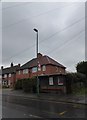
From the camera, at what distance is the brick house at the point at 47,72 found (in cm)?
2755

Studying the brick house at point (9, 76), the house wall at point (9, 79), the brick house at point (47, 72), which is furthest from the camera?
the brick house at point (9, 76)

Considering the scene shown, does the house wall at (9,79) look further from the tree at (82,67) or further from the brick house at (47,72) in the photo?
the tree at (82,67)

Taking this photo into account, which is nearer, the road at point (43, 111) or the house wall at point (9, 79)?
the road at point (43, 111)

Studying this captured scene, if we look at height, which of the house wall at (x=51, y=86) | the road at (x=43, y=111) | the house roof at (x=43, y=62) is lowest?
the road at (x=43, y=111)

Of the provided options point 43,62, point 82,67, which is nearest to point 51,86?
point 82,67

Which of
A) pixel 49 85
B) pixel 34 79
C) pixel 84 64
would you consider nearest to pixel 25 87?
pixel 34 79

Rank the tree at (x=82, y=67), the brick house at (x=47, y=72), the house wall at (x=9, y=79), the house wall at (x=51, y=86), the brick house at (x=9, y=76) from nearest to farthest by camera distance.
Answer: the house wall at (x=51, y=86) → the brick house at (x=47, y=72) → the tree at (x=82, y=67) → the house wall at (x=9, y=79) → the brick house at (x=9, y=76)

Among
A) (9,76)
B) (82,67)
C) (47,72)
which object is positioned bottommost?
(9,76)

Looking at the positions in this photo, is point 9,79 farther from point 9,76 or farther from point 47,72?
point 47,72

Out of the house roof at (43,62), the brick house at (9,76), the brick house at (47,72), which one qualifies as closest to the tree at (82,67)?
the brick house at (47,72)

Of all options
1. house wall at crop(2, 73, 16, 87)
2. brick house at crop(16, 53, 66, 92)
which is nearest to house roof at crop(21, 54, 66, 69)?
brick house at crop(16, 53, 66, 92)

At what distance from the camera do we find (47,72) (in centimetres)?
4619

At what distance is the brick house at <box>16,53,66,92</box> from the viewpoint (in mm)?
27552

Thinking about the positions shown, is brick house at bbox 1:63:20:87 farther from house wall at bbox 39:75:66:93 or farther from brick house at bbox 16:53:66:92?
house wall at bbox 39:75:66:93
